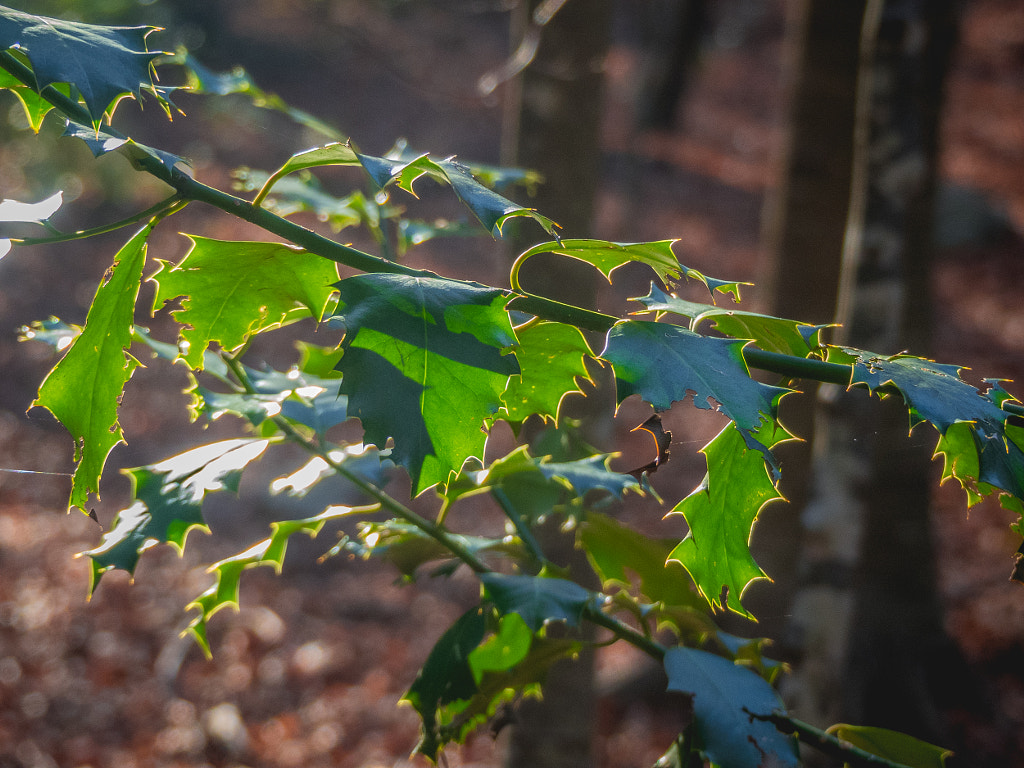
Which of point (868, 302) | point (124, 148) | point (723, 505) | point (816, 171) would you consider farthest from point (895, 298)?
point (124, 148)

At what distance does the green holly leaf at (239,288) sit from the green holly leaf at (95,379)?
4cm

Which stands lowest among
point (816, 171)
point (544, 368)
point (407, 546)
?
point (407, 546)

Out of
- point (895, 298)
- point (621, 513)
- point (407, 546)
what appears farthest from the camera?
point (621, 513)

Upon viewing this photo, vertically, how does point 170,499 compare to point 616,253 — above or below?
below

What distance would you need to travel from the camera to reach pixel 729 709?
0.75m

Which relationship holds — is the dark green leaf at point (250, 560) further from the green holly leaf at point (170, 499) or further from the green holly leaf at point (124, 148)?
the green holly leaf at point (124, 148)

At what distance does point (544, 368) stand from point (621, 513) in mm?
2949

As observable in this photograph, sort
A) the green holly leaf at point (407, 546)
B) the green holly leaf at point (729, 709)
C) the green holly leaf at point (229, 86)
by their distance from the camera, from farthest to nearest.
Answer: the green holly leaf at point (229, 86) → the green holly leaf at point (407, 546) → the green holly leaf at point (729, 709)

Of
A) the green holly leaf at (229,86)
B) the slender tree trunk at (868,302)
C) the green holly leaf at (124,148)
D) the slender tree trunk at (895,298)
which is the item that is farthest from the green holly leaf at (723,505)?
the slender tree trunk at (868,302)

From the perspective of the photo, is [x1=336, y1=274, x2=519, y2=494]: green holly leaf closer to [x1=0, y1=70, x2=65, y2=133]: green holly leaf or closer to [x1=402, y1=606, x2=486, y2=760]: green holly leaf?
[x1=0, y1=70, x2=65, y2=133]: green holly leaf

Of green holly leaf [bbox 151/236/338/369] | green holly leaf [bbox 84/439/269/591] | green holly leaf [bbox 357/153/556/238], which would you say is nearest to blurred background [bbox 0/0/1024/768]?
green holly leaf [bbox 84/439/269/591]

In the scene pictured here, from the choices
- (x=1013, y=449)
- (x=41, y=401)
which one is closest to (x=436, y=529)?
(x=41, y=401)

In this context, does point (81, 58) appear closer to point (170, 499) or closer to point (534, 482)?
point (170, 499)

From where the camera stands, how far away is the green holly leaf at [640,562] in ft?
3.40
